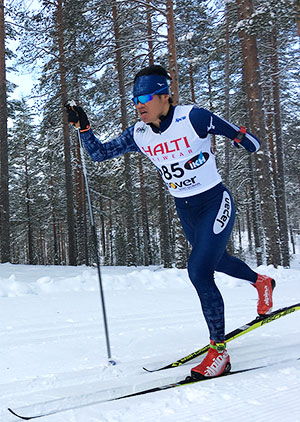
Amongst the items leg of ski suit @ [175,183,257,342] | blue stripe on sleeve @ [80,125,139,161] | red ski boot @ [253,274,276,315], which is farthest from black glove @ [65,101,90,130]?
red ski boot @ [253,274,276,315]

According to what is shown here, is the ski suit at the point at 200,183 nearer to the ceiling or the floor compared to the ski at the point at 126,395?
nearer to the ceiling

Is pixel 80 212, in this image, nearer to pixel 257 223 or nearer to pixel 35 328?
pixel 257 223

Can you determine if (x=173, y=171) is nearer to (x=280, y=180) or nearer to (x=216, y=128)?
(x=216, y=128)

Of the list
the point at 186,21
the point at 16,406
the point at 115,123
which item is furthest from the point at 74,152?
the point at 16,406

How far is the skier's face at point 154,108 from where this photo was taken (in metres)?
2.57

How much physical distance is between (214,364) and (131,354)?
0.88 m

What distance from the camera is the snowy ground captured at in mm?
1832

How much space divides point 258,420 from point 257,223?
20.3 metres

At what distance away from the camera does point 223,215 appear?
261 centimetres

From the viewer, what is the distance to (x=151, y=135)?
2723 millimetres

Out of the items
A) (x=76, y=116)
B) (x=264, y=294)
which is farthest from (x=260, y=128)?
(x=76, y=116)

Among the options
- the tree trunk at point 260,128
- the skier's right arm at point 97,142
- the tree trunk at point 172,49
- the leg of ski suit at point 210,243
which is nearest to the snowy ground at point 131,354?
the leg of ski suit at point 210,243

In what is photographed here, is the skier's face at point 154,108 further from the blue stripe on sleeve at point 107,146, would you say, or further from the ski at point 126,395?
the ski at point 126,395

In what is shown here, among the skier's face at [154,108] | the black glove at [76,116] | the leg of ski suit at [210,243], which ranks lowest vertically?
the leg of ski suit at [210,243]
